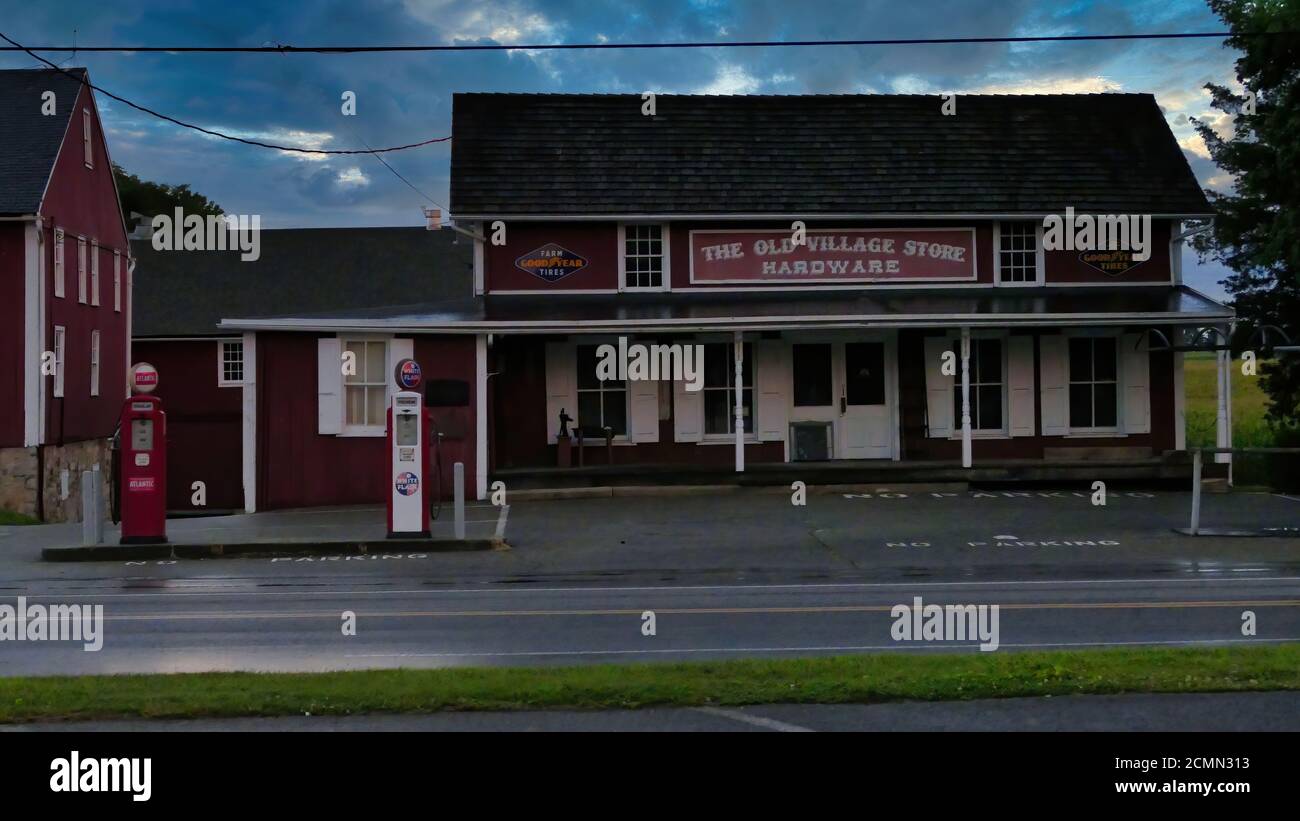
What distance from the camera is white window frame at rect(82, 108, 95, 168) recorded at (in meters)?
33.6

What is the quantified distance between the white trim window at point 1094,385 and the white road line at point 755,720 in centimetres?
2018

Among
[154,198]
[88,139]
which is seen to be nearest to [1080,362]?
[88,139]

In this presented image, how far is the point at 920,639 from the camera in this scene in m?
10.8

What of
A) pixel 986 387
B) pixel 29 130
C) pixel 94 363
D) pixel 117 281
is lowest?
pixel 986 387

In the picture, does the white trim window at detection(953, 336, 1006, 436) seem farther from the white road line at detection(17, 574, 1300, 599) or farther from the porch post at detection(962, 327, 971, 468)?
the white road line at detection(17, 574, 1300, 599)

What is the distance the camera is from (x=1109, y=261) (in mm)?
26859

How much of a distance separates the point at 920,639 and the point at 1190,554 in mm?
7442

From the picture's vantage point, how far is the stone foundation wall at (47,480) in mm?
28219

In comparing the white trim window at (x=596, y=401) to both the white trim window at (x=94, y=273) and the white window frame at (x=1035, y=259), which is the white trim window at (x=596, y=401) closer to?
the white window frame at (x=1035, y=259)

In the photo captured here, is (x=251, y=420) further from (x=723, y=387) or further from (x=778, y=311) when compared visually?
(x=778, y=311)

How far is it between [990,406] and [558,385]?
8631mm

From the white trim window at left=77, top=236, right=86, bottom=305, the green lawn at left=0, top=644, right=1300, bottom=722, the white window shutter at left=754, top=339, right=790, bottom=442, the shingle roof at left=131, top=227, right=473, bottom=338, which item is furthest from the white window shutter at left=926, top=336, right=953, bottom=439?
the white trim window at left=77, top=236, right=86, bottom=305
